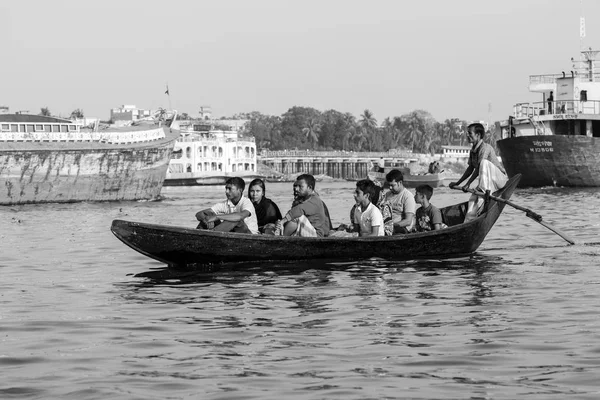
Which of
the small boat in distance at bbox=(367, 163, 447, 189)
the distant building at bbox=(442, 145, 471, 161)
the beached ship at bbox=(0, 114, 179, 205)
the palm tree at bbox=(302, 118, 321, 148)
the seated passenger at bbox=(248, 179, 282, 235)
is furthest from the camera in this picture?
the palm tree at bbox=(302, 118, 321, 148)

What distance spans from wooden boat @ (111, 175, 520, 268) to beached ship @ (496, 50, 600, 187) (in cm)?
3465

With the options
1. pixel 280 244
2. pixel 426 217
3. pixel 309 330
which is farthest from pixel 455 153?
pixel 309 330

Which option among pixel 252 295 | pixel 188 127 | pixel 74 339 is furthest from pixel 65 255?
pixel 188 127

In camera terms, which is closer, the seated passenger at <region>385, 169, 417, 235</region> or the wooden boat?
the wooden boat

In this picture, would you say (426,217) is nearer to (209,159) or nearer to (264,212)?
(264,212)

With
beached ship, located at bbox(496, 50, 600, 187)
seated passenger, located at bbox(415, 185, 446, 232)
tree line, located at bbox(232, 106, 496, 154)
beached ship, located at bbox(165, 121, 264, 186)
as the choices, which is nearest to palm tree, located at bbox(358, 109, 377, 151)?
tree line, located at bbox(232, 106, 496, 154)

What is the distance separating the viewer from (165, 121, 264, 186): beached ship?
9256 centimetres

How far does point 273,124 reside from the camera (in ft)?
595

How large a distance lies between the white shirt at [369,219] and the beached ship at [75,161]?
36495mm

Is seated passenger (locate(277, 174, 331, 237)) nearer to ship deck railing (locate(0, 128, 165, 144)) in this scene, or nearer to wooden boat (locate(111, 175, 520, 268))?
wooden boat (locate(111, 175, 520, 268))

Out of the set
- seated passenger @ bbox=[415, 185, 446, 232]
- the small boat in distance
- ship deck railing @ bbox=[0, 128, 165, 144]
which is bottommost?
the small boat in distance

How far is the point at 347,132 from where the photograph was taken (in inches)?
6781

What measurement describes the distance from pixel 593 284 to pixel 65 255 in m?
11.4

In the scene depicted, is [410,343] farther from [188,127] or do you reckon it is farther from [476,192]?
[188,127]
